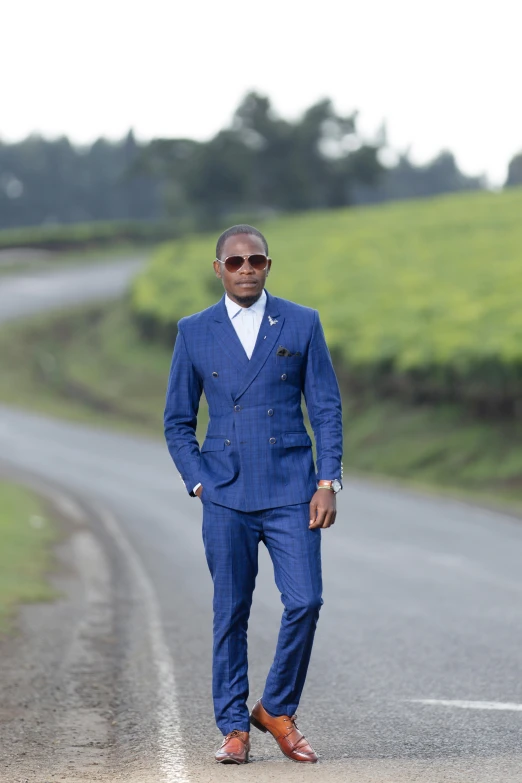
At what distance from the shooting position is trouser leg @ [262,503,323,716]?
5598mm

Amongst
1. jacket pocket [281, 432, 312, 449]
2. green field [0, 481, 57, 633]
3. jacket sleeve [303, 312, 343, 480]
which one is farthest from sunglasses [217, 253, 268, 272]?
green field [0, 481, 57, 633]

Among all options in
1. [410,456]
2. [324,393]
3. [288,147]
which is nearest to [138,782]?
[324,393]

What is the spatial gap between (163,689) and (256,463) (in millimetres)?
2648

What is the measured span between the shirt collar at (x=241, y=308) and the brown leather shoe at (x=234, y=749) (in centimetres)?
173

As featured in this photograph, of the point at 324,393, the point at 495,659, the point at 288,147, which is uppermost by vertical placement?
the point at 288,147

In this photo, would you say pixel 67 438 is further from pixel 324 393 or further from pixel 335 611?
pixel 324 393

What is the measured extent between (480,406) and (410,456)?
1883 mm

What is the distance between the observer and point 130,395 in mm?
37031

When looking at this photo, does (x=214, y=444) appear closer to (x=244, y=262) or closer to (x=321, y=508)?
(x=321, y=508)

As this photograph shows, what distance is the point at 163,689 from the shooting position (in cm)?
788

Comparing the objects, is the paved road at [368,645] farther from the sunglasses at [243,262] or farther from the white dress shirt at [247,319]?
the sunglasses at [243,262]

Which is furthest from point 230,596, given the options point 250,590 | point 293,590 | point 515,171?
point 515,171

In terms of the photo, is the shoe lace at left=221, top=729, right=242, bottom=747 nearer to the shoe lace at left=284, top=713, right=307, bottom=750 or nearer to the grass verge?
the shoe lace at left=284, top=713, right=307, bottom=750

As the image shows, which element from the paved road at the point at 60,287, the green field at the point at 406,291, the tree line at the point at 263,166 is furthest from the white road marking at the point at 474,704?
the tree line at the point at 263,166
